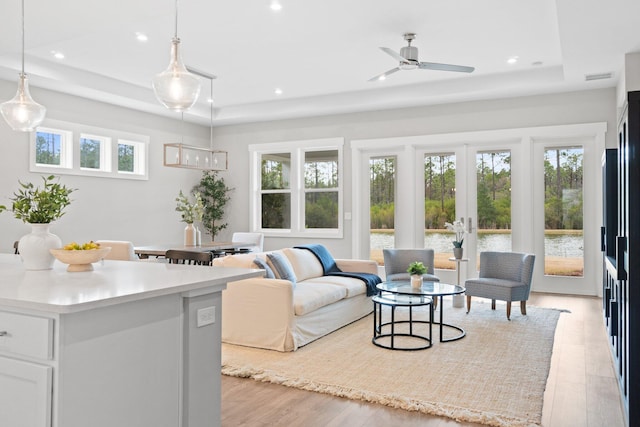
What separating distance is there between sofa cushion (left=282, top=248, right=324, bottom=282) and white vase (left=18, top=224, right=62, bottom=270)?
9.66 feet

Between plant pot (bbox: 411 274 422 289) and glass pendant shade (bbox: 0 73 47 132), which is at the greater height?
glass pendant shade (bbox: 0 73 47 132)

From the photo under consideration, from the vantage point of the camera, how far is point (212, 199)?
9.43 m

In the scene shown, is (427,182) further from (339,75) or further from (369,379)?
(369,379)

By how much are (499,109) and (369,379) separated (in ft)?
16.7

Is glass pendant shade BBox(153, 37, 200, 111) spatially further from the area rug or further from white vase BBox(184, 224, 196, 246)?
white vase BBox(184, 224, 196, 246)

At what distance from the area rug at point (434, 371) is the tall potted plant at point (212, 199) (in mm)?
5002

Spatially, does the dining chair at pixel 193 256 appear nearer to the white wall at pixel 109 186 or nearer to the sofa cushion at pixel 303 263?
the sofa cushion at pixel 303 263

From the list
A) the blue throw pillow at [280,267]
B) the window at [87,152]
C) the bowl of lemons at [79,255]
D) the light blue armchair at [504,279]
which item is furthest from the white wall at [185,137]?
the bowl of lemons at [79,255]

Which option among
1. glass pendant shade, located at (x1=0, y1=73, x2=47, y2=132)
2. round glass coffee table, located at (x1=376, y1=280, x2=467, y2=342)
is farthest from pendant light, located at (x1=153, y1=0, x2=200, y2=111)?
round glass coffee table, located at (x1=376, y1=280, x2=467, y2=342)

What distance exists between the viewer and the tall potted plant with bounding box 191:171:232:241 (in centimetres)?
929

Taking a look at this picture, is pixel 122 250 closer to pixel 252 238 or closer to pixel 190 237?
pixel 190 237

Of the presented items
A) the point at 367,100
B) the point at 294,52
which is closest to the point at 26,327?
the point at 294,52

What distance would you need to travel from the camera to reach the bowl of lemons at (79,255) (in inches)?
99.0

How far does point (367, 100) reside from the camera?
7699 millimetres
